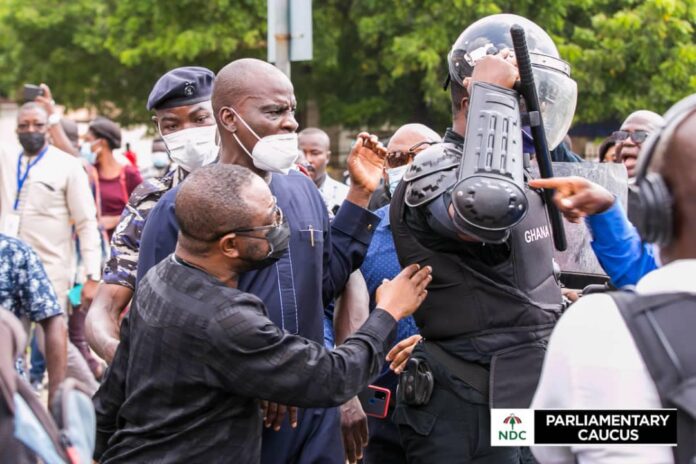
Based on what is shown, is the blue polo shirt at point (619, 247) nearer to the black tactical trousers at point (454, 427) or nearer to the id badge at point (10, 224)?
the black tactical trousers at point (454, 427)

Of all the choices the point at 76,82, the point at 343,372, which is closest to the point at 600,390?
the point at 343,372

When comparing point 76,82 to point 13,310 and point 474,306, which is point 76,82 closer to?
point 13,310

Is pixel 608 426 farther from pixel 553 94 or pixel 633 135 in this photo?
pixel 633 135

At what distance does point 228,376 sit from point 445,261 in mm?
930

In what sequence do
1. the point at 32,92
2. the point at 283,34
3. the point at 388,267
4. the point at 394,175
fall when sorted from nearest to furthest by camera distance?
the point at 388,267 → the point at 394,175 → the point at 283,34 → the point at 32,92

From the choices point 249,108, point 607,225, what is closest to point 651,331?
point 607,225

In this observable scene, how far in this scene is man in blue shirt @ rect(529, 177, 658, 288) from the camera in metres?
2.87

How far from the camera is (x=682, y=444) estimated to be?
1861 mm

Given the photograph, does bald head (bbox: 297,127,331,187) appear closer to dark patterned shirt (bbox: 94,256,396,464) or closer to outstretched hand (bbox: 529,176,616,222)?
dark patterned shirt (bbox: 94,256,396,464)

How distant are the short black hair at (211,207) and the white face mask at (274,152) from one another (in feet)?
1.70

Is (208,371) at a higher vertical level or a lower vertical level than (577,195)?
lower

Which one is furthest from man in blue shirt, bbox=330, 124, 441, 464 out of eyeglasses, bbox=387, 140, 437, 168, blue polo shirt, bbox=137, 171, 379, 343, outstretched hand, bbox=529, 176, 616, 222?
outstretched hand, bbox=529, 176, 616, 222

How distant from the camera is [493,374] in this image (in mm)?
3574

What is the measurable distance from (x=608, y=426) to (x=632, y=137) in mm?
4539
